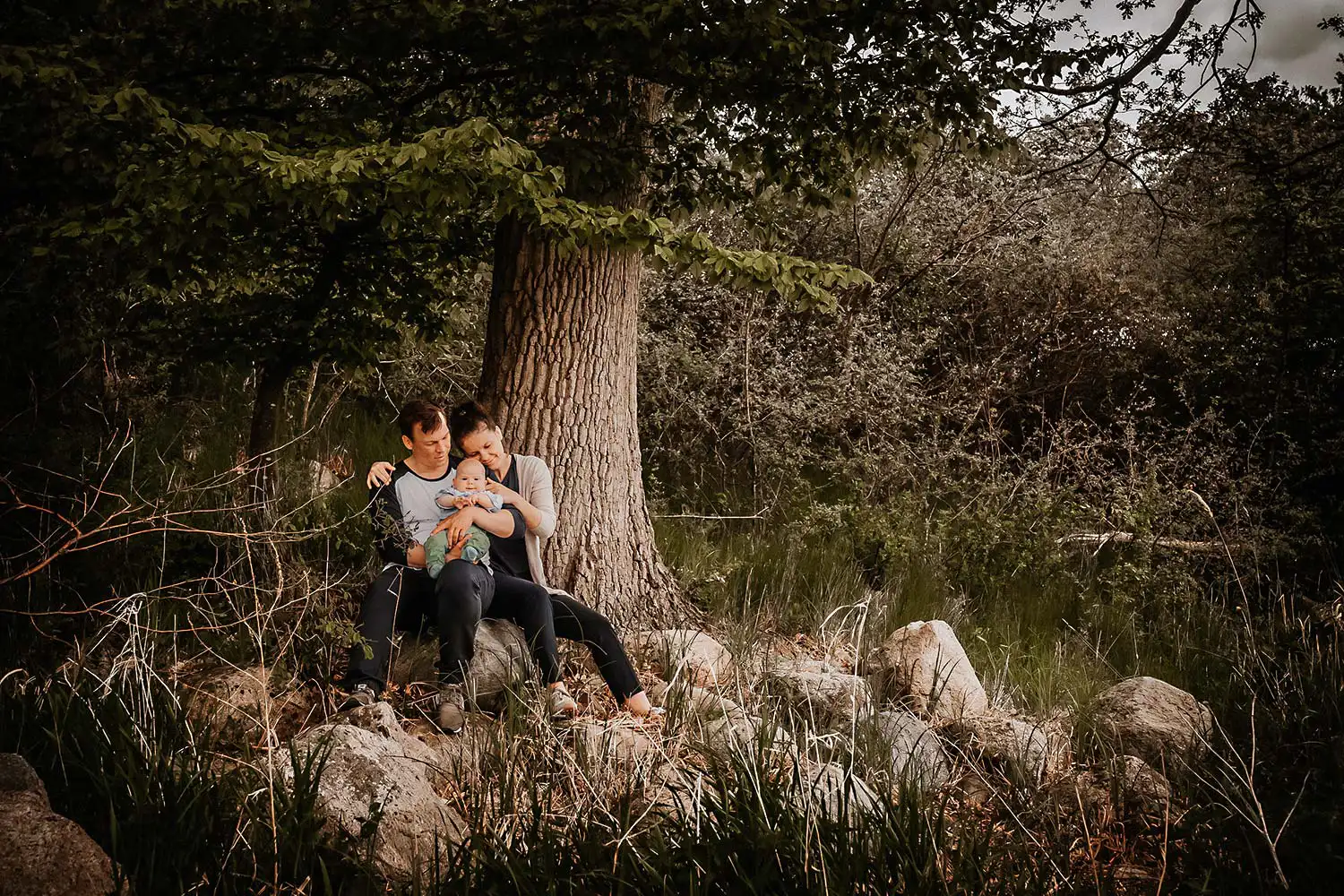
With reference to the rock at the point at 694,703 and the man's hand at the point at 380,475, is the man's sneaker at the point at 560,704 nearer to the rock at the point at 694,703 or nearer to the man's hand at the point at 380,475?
the rock at the point at 694,703

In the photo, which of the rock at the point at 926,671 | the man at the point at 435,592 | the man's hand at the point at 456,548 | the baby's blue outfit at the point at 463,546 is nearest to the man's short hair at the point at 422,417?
the man at the point at 435,592

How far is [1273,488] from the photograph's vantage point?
7.62m

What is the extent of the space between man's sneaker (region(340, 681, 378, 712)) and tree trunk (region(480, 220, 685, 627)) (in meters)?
1.45

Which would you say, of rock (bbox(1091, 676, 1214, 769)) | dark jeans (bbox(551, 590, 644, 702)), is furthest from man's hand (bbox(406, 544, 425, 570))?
rock (bbox(1091, 676, 1214, 769))

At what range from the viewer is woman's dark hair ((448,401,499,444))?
4.87 m

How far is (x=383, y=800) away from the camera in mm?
3213

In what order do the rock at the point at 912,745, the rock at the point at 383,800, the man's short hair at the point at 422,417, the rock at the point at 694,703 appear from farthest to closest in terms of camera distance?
the man's short hair at the point at 422,417, the rock at the point at 694,703, the rock at the point at 912,745, the rock at the point at 383,800

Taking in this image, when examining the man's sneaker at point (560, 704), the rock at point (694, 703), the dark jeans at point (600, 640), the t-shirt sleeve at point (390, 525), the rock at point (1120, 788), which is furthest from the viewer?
the t-shirt sleeve at point (390, 525)

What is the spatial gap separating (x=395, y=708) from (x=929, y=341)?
18.4 ft

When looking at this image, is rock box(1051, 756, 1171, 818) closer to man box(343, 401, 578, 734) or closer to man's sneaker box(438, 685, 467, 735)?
man box(343, 401, 578, 734)

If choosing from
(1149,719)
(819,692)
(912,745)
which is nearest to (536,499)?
(819,692)

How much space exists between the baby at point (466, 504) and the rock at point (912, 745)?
6.12 ft

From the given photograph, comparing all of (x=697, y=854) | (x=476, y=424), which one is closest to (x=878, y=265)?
(x=476, y=424)

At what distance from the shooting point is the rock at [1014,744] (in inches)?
160
